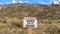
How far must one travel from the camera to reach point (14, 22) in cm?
1645

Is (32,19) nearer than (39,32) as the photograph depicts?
Yes

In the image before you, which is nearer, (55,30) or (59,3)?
(55,30)

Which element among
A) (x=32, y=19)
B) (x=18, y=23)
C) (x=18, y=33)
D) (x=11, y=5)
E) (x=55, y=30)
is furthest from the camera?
(x=11, y=5)

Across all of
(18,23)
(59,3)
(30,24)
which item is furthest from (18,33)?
(59,3)

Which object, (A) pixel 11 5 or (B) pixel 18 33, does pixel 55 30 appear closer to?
(B) pixel 18 33

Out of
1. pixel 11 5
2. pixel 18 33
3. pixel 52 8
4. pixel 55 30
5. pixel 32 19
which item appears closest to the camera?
pixel 32 19

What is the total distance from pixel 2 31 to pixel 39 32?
2.12 meters

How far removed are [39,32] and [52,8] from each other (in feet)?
44.3

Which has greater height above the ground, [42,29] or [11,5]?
[11,5]

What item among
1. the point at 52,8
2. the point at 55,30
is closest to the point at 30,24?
the point at 55,30

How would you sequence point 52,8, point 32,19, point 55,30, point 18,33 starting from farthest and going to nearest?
point 52,8
point 55,30
point 18,33
point 32,19

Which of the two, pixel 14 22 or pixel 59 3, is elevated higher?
pixel 59 3

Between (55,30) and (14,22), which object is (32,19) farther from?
(14,22)

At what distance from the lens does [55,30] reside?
13.7m
